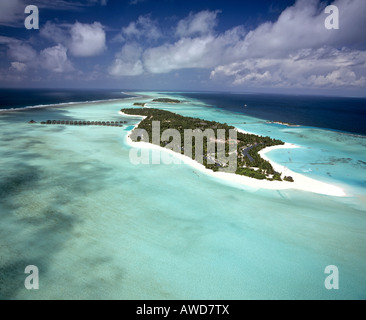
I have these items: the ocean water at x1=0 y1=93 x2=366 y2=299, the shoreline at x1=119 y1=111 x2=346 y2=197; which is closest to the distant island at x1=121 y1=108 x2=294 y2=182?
the shoreline at x1=119 y1=111 x2=346 y2=197

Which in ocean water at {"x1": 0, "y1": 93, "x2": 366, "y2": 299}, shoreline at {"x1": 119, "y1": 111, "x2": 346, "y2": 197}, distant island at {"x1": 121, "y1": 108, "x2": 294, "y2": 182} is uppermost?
distant island at {"x1": 121, "y1": 108, "x2": 294, "y2": 182}

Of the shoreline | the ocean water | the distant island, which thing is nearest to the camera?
the ocean water

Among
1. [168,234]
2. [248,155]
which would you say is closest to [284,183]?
[248,155]

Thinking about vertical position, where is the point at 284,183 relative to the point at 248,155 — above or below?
below

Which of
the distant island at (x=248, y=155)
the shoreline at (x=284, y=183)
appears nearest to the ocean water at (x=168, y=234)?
the shoreline at (x=284, y=183)

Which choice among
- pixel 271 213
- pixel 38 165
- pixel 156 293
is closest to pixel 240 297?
pixel 156 293

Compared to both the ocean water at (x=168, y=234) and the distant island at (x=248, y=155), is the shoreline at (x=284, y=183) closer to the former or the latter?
the distant island at (x=248, y=155)

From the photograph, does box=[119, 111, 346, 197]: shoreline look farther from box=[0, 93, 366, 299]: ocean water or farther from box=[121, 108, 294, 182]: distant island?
box=[0, 93, 366, 299]: ocean water

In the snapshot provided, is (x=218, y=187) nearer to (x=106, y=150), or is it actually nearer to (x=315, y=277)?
(x=315, y=277)

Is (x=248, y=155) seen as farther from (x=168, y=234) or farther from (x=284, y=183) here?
(x=168, y=234)
